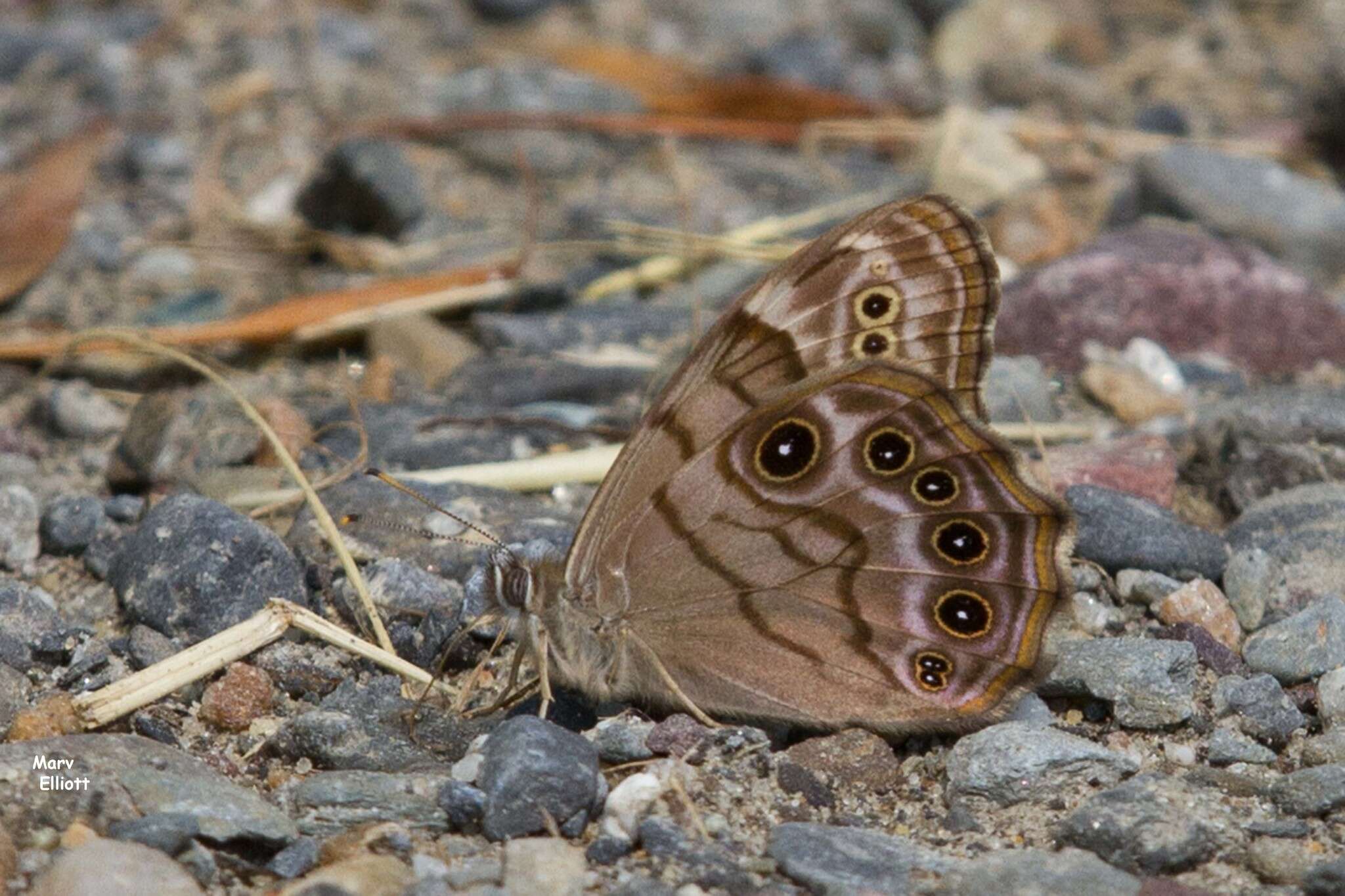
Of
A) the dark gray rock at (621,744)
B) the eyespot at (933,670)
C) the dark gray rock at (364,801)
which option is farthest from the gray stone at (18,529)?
the eyespot at (933,670)

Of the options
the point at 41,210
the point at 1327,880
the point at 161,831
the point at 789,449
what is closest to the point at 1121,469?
the point at 789,449

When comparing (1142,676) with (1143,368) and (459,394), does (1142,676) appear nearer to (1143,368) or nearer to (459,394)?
(1143,368)

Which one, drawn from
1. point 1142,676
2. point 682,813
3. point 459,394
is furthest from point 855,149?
point 682,813

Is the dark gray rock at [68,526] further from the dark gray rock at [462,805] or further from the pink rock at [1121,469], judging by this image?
the pink rock at [1121,469]

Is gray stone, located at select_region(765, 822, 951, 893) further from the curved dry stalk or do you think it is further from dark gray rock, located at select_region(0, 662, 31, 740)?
dark gray rock, located at select_region(0, 662, 31, 740)

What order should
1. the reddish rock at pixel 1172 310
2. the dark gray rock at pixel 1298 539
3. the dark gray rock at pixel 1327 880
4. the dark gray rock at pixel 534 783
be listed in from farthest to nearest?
the reddish rock at pixel 1172 310
the dark gray rock at pixel 1298 539
the dark gray rock at pixel 534 783
the dark gray rock at pixel 1327 880

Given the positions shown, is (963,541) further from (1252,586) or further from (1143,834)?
(1252,586)

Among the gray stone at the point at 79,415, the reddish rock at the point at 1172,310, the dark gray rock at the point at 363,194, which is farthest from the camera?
the dark gray rock at the point at 363,194

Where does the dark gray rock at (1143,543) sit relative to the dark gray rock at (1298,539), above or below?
below

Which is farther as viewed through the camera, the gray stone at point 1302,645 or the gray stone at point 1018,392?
the gray stone at point 1018,392
